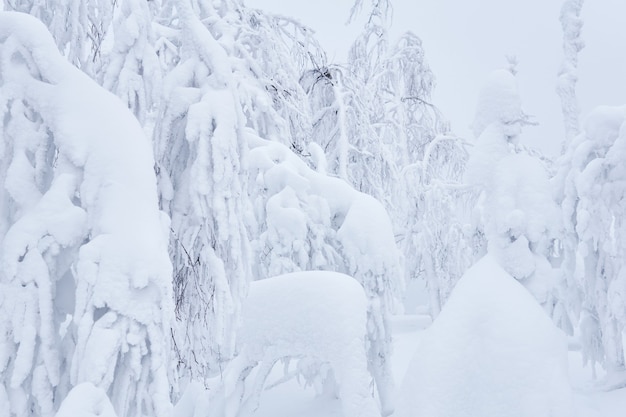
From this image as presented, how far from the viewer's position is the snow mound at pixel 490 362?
444cm

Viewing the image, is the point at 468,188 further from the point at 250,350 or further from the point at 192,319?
the point at 192,319

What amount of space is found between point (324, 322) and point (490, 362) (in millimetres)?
1772

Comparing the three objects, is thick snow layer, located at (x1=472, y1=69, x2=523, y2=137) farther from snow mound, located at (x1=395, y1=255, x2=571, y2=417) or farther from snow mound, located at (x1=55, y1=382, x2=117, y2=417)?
snow mound, located at (x1=55, y1=382, x2=117, y2=417)

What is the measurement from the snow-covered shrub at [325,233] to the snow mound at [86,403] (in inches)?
188

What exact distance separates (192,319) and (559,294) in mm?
7767

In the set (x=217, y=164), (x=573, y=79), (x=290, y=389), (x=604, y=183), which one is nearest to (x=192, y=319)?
(x=217, y=164)

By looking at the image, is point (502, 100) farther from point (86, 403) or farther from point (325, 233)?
point (86, 403)

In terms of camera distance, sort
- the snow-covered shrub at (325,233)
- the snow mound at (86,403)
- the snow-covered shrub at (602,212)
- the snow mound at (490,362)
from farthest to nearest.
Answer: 1. the snow-covered shrub at (602,212)
2. the snow-covered shrub at (325,233)
3. the snow mound at (490,362)
4. the snow mound at (86,403)

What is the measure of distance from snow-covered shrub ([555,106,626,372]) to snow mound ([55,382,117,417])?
7807 mm

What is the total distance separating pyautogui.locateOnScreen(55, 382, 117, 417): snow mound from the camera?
95.3 inches

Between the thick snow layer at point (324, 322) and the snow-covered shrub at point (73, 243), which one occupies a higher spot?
the snow-covered shrub at point (73, 243)

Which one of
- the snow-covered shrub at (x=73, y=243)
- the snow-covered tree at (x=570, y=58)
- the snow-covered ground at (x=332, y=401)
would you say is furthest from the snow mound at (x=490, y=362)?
the snow-covered tree at (x=570, y=58)

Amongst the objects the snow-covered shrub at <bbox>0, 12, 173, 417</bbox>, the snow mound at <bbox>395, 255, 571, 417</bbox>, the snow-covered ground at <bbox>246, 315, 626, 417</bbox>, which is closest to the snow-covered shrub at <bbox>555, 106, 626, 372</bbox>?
the snow-covered ground at <bbox>246, 315, 626, 417</bbox>

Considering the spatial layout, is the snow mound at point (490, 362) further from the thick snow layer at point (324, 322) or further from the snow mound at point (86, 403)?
the snow mound at point (86, 403)
